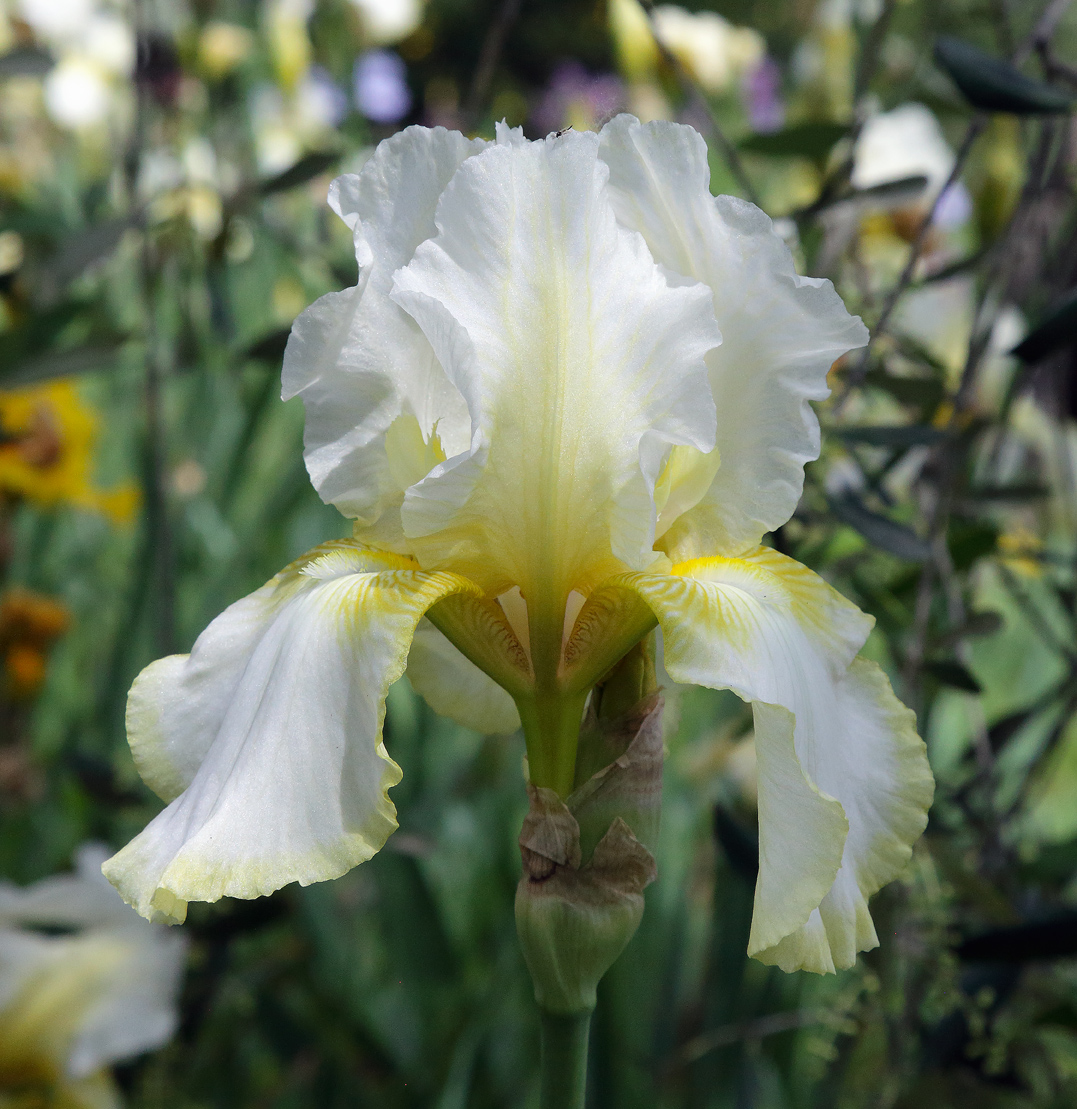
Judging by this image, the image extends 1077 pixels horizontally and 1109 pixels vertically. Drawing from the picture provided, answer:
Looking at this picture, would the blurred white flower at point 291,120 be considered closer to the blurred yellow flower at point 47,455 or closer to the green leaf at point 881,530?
the blurred yellow flower at point 47,455

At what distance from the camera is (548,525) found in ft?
1.74

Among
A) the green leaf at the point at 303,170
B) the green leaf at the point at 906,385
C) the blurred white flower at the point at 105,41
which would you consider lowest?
the blurred white flower at the point at 105,41

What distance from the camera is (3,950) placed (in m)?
1.07

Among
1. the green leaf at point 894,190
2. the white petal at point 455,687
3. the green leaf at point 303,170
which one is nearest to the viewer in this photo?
the white petal at point 455,687

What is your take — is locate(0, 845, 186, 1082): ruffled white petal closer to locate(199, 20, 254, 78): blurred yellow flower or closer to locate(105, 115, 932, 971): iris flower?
locate(105, 115, 932, 971): iris flower

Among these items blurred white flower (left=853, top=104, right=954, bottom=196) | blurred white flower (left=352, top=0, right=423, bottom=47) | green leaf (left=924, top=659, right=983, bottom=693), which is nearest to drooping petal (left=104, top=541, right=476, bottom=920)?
green leaf (left=924, top=659, right=983, bottom=693)

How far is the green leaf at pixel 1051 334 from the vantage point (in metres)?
0.66

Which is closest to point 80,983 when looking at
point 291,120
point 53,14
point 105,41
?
point 291,120

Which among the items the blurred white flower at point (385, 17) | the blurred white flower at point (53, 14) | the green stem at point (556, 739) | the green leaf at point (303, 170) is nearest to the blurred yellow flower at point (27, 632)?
the green leaf at point (303, 170)

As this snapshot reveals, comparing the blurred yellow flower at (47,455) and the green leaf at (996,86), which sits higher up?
the green leaf at (996,86)

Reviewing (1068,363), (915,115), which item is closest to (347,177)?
(1068,363)

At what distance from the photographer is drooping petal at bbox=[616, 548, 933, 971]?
45 centimetres

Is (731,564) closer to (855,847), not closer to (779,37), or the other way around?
(855,847)

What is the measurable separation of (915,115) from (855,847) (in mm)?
2034
